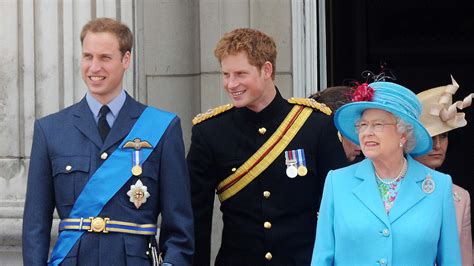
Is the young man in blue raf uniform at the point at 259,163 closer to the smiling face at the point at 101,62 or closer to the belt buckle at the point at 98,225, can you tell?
the smiling face at the point at 101,62

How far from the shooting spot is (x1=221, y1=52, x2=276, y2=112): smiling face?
598 centimetres

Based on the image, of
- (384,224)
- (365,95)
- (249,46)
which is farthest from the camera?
(249,46)

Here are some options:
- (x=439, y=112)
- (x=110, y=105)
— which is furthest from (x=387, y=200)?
(x=110, y=105)

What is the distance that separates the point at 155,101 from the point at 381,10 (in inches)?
73.9

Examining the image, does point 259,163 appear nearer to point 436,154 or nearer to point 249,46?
point 249,46

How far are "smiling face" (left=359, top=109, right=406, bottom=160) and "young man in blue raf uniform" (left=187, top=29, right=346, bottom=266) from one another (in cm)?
73

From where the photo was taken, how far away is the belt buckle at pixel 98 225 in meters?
5.70

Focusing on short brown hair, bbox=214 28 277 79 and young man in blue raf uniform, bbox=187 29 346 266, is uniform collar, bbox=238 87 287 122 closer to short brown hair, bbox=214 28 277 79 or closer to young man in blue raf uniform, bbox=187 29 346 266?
young man in blue raf uniform, bbox=187 29 346 266

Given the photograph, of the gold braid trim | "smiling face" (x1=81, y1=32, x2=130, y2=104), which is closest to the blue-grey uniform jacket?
"smiling face" (x1=81, y1=32, x2=130, y2=104)

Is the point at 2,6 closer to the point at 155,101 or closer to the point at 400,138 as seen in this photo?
the point at 155,101

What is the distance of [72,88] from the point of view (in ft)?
24.8

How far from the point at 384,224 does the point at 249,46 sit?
1.09 m

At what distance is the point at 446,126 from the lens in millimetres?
6234

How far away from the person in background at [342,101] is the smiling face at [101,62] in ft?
3.64
